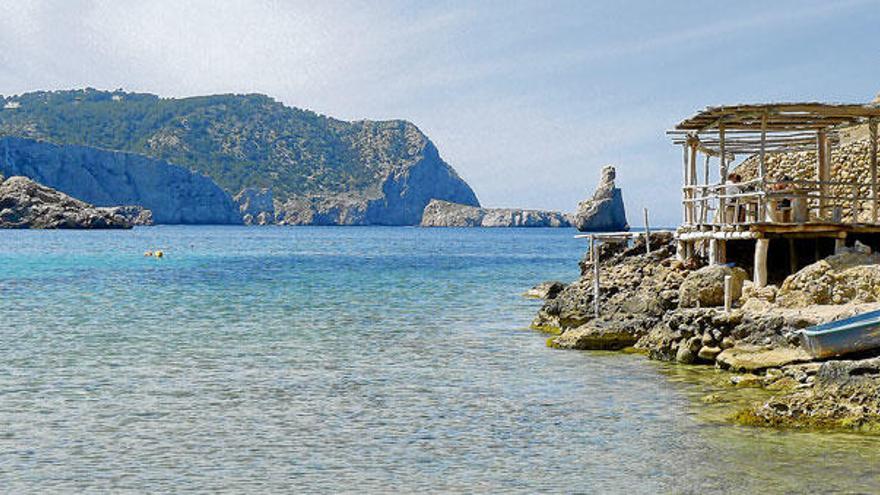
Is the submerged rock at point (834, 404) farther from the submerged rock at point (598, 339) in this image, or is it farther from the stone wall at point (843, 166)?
the stone wall at point (843, 166)

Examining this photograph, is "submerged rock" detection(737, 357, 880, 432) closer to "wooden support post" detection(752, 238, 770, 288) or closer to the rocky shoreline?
the rocky shoreline

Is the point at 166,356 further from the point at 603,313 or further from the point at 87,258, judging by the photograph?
the point at 87,258

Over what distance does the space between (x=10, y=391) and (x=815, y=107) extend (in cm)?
1789

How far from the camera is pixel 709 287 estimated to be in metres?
23.6

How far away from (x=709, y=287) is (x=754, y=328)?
11.5ft

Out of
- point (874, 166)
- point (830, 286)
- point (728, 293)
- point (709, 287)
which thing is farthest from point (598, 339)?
point (874, 166)

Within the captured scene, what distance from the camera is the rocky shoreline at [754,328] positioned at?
50.5 feet

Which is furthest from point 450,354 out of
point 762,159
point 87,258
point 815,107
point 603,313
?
point 87,258

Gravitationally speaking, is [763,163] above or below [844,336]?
above

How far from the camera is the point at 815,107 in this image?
23844 millimetres

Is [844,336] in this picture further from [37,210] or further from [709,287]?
[37,210]

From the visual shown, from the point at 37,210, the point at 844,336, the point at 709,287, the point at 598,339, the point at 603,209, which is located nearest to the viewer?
the point at 844,336

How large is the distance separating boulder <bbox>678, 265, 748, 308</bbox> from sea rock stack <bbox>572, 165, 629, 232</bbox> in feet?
448

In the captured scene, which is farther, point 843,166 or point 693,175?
point 843,166
